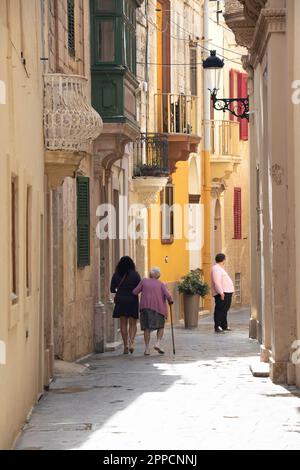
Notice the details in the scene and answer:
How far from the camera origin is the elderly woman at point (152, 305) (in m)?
24.5

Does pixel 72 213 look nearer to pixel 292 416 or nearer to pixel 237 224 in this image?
pixel 292 416

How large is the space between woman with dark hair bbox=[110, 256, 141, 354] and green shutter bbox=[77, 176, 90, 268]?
619 mm

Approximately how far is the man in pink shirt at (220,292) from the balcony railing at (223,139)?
35.3 feet

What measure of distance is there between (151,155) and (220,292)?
402 cm

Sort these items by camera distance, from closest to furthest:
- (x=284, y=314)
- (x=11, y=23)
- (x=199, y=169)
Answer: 1. (x=11, y=23)
2. (x=284, y=314)
3. (x=199, y=169)

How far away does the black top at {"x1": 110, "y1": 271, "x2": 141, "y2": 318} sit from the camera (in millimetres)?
24609

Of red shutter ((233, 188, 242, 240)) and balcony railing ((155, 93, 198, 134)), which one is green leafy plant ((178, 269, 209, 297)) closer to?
balcony railing ((155, 93, 198, 134))

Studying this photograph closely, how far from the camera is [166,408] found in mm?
15492

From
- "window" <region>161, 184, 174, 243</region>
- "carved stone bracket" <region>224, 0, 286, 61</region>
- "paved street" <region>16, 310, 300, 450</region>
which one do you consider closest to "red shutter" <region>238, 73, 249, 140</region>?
"window" <region>161, 184, 174, 243</region>

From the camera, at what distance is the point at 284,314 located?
1819 centimetres

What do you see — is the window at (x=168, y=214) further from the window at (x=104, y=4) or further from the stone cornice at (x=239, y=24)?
the stone cornice at (x=239, y=24)

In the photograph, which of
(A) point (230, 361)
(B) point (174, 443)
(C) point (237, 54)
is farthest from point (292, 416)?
(C) point (237, 54)

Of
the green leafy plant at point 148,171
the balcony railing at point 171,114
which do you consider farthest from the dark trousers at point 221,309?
the balcony railing at point 171,114

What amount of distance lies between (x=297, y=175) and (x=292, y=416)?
3.62m
